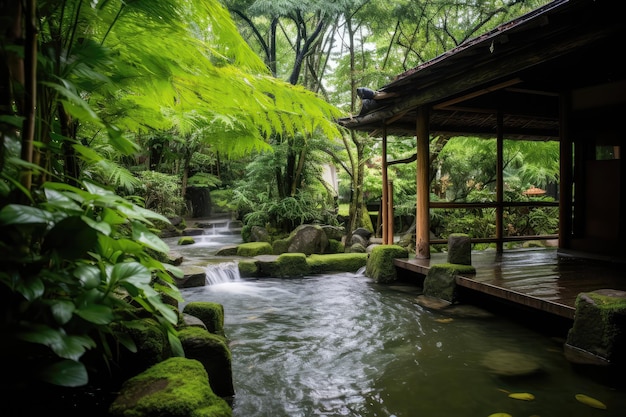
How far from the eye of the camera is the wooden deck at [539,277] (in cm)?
477

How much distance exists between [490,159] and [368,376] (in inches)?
512

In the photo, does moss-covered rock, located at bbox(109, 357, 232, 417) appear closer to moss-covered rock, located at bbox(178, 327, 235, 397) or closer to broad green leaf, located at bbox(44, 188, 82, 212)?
moss-covered rock, located at bbox(178, 327, 235, 397)

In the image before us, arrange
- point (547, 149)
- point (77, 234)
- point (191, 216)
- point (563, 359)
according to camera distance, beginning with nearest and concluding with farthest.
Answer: point (77, 234) < point (563, 359) < point (547, 149) < point (191, 216)

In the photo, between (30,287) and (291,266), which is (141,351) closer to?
→ (30,287)

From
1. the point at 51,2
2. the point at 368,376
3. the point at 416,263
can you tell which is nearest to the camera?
the point at 51,2

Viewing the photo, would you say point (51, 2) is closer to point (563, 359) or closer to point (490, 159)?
point (563, 359)

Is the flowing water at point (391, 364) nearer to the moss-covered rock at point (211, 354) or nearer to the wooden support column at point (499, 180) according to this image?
the moss-covered rock at point (211, 354)

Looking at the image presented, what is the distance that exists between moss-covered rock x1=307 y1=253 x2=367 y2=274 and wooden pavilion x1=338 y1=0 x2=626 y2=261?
68.8 inches

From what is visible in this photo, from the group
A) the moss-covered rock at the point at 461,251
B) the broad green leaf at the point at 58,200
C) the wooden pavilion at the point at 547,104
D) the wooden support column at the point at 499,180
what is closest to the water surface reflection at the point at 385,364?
the moss-covered rock at the point at 461,251

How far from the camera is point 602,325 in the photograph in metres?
3.91

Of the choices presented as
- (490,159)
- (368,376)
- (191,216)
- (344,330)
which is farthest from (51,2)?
(191,216)

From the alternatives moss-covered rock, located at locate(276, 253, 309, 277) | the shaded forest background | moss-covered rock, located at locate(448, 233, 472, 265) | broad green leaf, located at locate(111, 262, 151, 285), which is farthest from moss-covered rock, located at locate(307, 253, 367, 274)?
broad green leaf, located at locate(111, 262, 151, 285)

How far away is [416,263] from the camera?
24.8 feet

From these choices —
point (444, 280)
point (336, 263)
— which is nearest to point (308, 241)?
point (336, 263)
